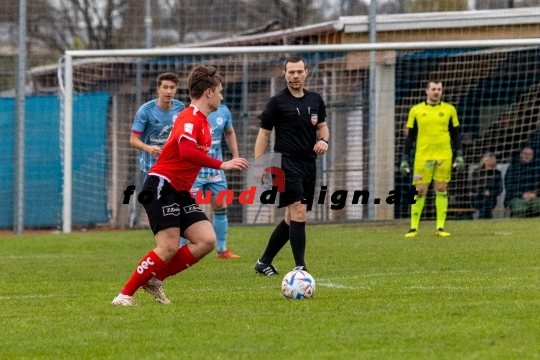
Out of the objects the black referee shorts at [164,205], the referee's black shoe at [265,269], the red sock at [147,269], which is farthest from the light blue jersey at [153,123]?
the red sock at [147,269]

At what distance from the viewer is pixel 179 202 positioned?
7.82 metres

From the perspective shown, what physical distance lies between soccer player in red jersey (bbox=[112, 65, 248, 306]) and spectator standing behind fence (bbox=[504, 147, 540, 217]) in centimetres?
1159

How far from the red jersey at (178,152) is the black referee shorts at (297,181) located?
1.72 meters

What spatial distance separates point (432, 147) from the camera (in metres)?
15.0

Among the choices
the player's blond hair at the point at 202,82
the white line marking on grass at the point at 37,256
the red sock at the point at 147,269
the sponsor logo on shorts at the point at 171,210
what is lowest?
the white line marking on grass at the point at 37,256

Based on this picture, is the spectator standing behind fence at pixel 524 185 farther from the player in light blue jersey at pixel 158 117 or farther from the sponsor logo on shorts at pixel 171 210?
the sponsor logo on shorts at pixel 171 210

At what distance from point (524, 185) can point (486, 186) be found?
65cm

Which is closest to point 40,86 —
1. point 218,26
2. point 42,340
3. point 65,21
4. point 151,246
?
point 65,21

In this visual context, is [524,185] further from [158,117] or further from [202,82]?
[202,82]

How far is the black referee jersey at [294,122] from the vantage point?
9703 mm

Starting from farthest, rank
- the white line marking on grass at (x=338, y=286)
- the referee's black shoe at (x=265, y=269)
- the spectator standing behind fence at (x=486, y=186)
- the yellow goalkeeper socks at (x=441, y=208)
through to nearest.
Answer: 1. the spectator standing behind fence at (x=486, y=186)
2. the yellow goalkeeper socks at (x=441, y=208)
3. the referee's black shoe at (x=265, y=269)
4. the white line marking on grass at (x=338, y=286)

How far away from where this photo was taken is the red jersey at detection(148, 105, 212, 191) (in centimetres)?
770

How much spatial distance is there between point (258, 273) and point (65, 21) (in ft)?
55.1

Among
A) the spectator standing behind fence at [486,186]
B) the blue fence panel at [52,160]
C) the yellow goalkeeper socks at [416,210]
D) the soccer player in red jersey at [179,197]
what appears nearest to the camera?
the soccer player in red jersey at [179,197]
